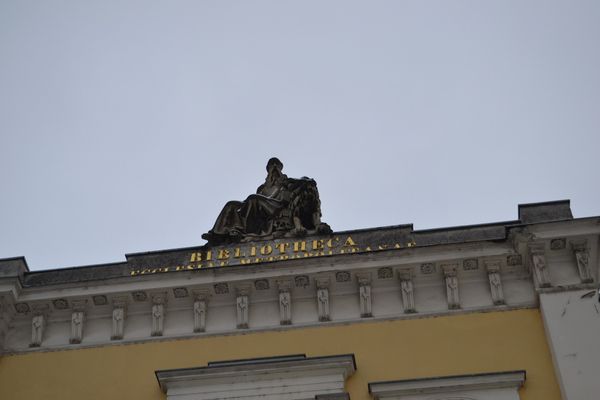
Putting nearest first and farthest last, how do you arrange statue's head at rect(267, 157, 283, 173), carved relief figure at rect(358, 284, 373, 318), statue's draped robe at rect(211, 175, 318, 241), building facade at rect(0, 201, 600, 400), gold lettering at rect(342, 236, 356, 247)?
building facade at rect(0, 201, 600, 400)
carved relief figure at rect(358, 284, 373, 318)
gold lettering at rect(342, 236, 356, 247)
statue's draped robe at rect(211, 175, 318, 241)
statue's head at rect(267, 157, 283, 173)

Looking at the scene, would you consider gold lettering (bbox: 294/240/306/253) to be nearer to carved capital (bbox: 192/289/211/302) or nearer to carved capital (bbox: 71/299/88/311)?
carved capital (bbox: 192/289/211/302)

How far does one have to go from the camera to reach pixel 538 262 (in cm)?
2119

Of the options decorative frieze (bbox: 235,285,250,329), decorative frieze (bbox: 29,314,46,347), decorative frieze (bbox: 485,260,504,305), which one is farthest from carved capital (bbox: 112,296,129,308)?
decorative frieze (bbox: 485,260,504,305)

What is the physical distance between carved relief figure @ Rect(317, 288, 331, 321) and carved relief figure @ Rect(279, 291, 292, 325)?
0.59 metres

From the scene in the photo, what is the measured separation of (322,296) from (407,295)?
1.72 metres

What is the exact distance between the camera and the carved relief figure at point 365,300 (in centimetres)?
2134

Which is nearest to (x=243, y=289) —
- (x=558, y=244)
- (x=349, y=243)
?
(x=349, y=243)

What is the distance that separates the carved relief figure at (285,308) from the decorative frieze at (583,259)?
5.80 meters

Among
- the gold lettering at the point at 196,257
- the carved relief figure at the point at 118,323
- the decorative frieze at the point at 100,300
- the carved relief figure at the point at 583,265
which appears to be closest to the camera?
the carved relief figure at the point at 583,265

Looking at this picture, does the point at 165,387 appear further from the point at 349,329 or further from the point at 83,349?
the point at 349,329

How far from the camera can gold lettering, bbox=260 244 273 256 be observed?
22.7 m

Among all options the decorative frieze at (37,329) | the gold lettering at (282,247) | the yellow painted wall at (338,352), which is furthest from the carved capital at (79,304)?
the gold lettering at (282,247)

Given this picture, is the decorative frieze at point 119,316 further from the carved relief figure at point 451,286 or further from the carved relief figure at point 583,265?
the carved relief figure at point 583,265

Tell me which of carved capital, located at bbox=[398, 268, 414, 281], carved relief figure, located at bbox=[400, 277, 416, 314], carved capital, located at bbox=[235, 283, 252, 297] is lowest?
carved relief figure, located at bbox=[400, 277, 416, 314]
